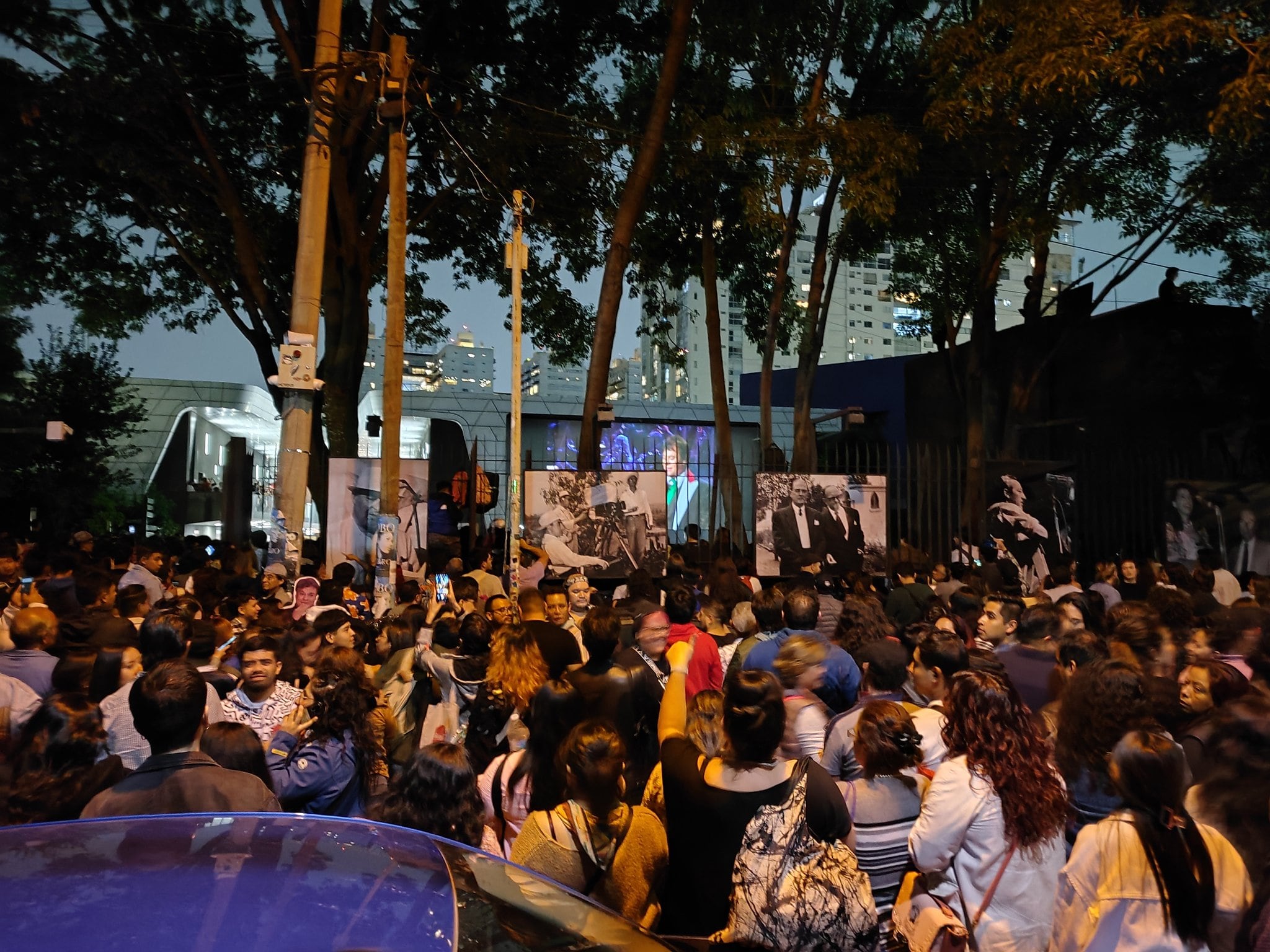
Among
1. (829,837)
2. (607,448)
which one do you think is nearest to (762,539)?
(829,837)

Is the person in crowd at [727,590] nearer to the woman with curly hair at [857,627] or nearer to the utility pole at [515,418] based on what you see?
the woman with curly hair at [857,627]

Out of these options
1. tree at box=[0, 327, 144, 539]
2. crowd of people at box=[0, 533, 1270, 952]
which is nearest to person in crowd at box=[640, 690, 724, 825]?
crowd of people at box=[0, 533, 1270, 952]

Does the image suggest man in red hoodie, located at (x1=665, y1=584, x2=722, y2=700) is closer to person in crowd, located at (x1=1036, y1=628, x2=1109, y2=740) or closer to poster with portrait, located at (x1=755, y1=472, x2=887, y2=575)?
person in crowd, located at (x1=1036, y1=628, x2=1109, y2=740)

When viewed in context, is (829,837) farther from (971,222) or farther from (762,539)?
(971,222)

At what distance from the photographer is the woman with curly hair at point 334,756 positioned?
12.8 ft

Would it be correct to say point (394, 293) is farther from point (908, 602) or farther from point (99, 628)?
point (908, 602)

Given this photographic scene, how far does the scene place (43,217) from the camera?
17141mm

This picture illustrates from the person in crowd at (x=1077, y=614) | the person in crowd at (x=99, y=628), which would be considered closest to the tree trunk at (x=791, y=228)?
the person in crowd at (x=1077, y=614)

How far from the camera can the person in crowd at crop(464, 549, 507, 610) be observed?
911 centimetres

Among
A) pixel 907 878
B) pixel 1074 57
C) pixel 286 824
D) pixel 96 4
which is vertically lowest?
pixel 907 878

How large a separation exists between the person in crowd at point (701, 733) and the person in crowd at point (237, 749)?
1.40 metres

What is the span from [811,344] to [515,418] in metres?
10.5

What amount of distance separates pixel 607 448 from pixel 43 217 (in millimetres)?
20240

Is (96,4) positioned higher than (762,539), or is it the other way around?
(96,4)
